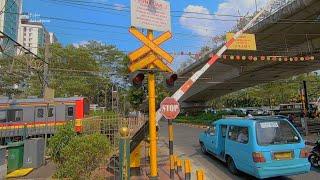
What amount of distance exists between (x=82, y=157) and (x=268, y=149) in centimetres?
463

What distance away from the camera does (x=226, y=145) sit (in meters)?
10.8

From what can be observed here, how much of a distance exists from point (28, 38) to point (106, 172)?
61545 mm

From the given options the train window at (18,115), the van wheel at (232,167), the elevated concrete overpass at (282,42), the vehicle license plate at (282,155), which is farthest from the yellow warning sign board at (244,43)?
the train window at (18,115)

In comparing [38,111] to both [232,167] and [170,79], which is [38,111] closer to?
[232,167]

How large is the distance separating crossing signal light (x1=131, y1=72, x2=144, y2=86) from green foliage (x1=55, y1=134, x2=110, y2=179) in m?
1.53

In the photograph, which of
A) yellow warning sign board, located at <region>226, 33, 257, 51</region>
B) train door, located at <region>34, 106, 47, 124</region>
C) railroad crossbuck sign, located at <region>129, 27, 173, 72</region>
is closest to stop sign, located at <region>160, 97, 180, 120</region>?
railroad crossbuck sign, located at <region>129, 27, 173, 72</region>

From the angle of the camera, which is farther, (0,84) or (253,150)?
(0,84)

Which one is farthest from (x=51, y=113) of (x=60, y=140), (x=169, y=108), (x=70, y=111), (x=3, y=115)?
(x=169, y=108)

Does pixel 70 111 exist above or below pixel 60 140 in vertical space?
above

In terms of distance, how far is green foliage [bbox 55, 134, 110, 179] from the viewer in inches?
285

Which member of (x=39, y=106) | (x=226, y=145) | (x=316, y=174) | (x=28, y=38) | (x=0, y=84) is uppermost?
(x=28, y=38)

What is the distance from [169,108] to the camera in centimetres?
893

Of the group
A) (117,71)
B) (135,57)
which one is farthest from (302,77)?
(135,57)

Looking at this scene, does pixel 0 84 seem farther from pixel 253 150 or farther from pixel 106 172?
pixel 253 150
